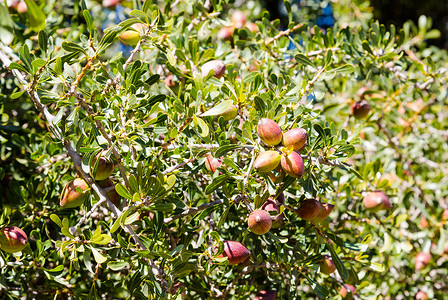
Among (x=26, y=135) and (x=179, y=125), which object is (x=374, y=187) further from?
(x=26, y=135)

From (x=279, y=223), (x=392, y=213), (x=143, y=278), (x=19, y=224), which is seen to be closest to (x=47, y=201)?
Answer: (x=19, y=224)

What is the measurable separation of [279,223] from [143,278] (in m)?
0.35

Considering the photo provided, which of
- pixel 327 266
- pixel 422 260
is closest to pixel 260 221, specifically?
pixel 327 266

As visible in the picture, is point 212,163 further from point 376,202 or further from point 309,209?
point 376,202

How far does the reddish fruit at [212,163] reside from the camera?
965mm

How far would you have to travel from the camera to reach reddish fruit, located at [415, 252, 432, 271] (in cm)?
147

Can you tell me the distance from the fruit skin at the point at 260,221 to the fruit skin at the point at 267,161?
0.10 m

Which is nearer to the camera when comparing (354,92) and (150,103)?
(150,103)

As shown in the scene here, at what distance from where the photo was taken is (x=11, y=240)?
3.00 ft

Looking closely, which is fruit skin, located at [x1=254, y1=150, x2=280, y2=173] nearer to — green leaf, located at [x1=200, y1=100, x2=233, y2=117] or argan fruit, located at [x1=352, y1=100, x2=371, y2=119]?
green leaf, located at [x1=200, y1=100, x2=233, y2=117]

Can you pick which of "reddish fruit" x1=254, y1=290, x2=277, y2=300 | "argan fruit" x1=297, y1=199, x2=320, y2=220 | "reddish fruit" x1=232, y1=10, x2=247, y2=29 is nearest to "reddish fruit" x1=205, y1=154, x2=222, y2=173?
"argan fruit" x1=297, y1=199, x2=320, y2=220

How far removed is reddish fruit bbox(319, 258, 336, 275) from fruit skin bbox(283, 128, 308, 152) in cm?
39

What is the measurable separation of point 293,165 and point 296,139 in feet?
0.20

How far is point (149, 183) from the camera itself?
2.75ft
